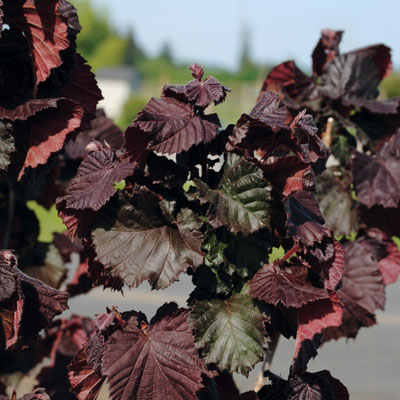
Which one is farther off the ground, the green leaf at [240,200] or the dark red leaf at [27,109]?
the dark red leaf at [27,109]

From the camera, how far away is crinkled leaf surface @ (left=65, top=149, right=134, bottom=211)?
1.28 m

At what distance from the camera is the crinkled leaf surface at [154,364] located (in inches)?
50.9

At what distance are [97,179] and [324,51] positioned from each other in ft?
4.49

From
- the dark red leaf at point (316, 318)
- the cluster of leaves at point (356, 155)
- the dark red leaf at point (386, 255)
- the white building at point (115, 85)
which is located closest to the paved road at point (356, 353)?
the dark red leaf at point (386, 255)

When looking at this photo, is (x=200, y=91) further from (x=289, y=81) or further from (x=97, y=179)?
(x=289, y=81)

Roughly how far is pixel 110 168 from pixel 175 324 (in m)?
0.34

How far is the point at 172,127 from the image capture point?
4.26ft

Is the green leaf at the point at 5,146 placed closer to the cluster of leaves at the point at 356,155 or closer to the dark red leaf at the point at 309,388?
the dark red leaf at the point at 309,388

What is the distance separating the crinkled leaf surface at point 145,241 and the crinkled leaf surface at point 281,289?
132mm

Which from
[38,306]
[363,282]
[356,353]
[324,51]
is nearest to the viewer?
[38,306]

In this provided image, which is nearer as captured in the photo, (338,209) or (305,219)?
(305,219)

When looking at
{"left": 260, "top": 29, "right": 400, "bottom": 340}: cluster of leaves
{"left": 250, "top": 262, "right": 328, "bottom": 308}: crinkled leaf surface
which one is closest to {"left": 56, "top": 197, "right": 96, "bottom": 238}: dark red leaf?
{"left": 250, "top": 262, "right": 328, "bottom": 308}: crinkled leaf surface

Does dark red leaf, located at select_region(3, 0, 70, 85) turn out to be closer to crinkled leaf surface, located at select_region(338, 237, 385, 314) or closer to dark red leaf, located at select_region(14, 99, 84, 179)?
dark red leaf, located at select_region(14, 99, 84, 179)

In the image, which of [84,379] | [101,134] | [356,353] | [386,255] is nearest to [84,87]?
[84,379]
